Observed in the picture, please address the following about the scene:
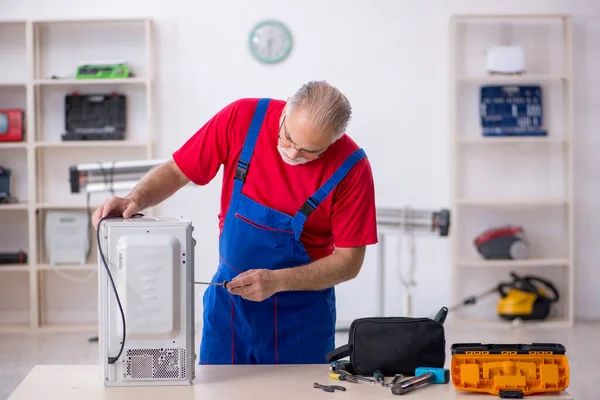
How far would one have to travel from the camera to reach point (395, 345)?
2092 mm

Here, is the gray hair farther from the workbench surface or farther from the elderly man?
the workbench surface

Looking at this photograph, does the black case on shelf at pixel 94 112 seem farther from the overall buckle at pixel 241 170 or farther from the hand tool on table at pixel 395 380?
the hand tool on table at pixel 395 380

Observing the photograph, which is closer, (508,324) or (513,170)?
(508,324)

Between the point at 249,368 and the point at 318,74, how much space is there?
3.55 metres

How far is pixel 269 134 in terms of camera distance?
7.84ft

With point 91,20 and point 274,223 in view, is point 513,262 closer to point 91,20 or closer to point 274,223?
point 91,20

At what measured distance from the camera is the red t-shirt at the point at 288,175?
93.0 inches

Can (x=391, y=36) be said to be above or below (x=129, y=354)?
above

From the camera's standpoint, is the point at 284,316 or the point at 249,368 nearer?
the point at 249,368

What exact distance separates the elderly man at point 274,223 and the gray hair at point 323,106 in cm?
14

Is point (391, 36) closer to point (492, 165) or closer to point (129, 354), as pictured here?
point (492, 165)

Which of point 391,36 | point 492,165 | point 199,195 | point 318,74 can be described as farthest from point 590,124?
point 199,195

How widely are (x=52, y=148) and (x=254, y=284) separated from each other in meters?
3.78

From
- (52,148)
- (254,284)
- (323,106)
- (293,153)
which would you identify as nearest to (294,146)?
(293,153)
